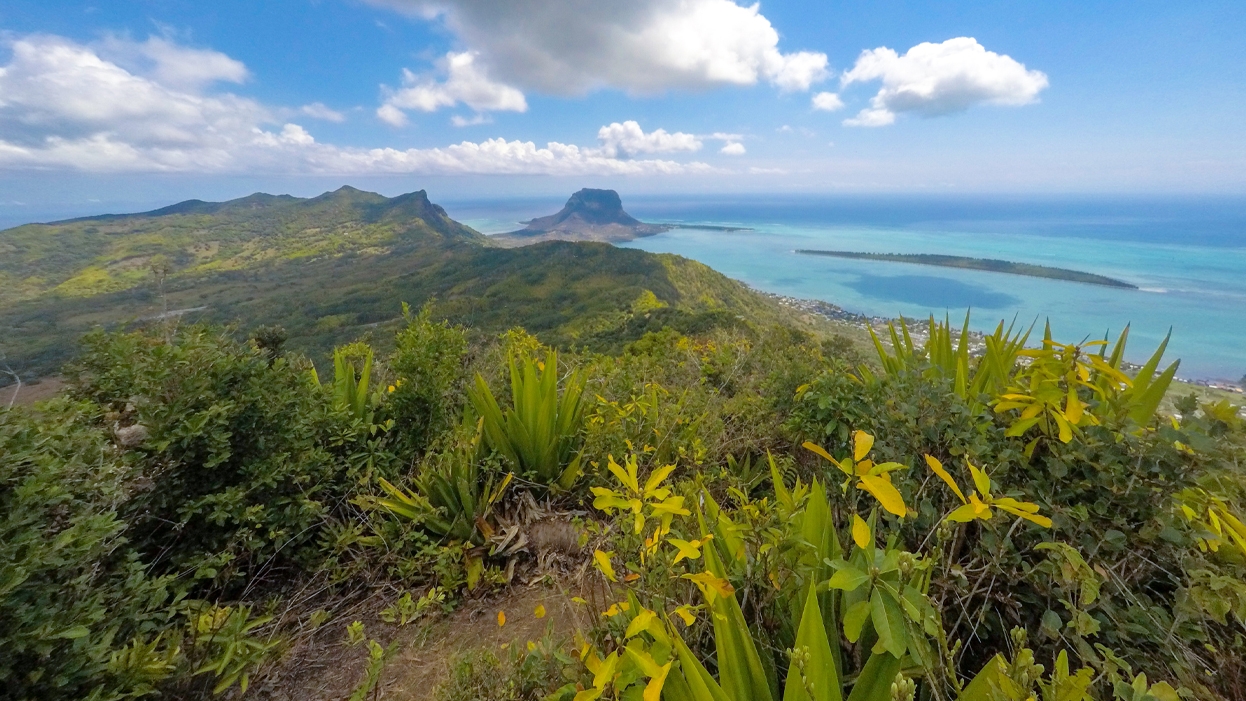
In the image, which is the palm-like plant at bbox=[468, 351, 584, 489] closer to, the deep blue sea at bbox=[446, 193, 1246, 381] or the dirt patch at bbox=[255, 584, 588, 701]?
the dirt patch at bbox=[255, 584, 588, 701]

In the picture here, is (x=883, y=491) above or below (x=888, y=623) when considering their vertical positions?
above

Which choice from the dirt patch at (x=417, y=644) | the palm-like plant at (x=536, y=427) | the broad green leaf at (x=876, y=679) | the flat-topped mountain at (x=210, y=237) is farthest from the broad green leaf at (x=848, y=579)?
the flat-topped mountain at (x=210, y=237)

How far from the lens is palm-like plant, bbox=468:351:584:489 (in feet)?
8.77

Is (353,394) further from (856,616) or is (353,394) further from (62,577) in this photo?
(856,616)


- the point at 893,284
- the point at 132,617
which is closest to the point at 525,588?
the point at 132,617

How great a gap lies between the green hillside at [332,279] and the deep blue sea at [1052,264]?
1864 cm

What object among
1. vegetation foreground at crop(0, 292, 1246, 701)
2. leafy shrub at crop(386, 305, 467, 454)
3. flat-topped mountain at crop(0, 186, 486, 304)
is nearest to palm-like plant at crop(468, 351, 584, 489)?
vegetation foreground at crop(0, 292, 1246, 701)

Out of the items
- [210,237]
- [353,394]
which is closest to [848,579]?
[353,394]

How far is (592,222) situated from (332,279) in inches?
3821

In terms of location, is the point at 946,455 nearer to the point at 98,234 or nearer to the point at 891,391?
the point at 891,391

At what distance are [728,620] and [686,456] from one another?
Result: 1268mm

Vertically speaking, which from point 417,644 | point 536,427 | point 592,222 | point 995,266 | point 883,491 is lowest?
point 995,266

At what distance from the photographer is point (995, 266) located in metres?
65.6

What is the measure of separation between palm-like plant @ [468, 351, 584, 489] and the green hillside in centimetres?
1554
